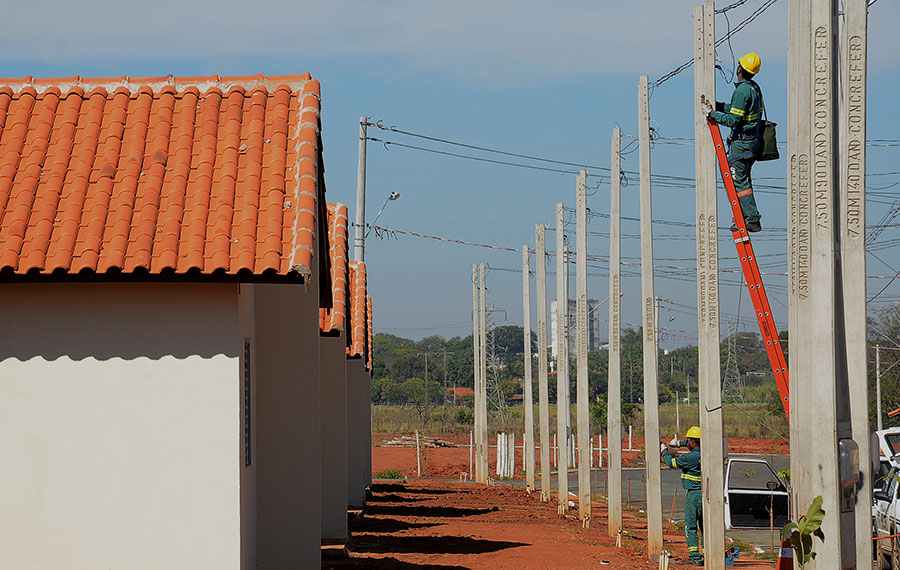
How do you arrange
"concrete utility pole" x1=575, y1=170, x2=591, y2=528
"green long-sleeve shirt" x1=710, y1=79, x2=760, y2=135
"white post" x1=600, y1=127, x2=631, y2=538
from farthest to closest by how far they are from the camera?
"concrete utility pole" x1=575, y1=170, x2=591, y2=528 → "white post" x1=600, y1=127, x2=631, y2=538 → "green long-sleeve shirt" x1=710, y1=79, x2=760, y2=135

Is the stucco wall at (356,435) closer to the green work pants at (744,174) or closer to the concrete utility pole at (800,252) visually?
the green work pants at (744,174)

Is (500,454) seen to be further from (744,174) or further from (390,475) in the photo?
(744,174)

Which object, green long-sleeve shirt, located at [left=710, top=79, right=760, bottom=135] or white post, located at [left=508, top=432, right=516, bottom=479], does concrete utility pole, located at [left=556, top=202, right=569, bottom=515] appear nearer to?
white post, located at [left=508, top=432, right=516, bottom=479]

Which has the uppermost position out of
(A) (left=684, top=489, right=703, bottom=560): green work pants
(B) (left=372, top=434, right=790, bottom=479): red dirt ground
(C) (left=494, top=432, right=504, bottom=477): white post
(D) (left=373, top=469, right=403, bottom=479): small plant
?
(A) (left=684, top=489, right=703, bottom=560): green work pants

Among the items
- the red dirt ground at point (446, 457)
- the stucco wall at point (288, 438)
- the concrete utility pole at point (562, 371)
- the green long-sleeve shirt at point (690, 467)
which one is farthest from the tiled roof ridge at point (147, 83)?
the red dirt ground at point (446, 457)

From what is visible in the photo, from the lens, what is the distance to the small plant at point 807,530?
7.63m

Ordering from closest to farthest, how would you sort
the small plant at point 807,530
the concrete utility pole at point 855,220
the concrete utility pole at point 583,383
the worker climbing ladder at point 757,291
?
the small plant at point 807,530, the concrete utility pole at point 855,220, the worker climbing ladder at point 757,291, the concrete utility pole at point 583,383

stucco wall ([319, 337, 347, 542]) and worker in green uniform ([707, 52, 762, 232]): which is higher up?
worker in green uniform ([707, 52, 762, 232])

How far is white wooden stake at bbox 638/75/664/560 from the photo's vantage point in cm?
1788

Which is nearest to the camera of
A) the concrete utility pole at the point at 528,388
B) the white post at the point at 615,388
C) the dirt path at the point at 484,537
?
the dirt path at the point at 484,537

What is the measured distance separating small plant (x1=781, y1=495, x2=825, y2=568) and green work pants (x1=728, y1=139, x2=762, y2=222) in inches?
220

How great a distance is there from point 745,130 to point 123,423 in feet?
24.0

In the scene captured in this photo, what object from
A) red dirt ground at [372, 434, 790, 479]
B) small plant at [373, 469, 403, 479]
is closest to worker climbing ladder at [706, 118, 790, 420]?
small plant at [373, 469, 403, 479]

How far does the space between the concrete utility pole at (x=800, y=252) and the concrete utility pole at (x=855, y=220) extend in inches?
10.3
